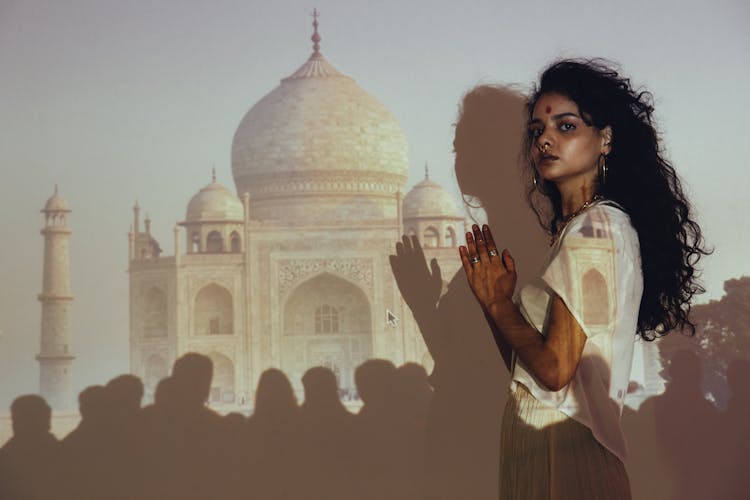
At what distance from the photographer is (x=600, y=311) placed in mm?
1119

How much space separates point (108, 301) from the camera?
447cm

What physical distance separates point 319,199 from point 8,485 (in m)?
Result: 2.31

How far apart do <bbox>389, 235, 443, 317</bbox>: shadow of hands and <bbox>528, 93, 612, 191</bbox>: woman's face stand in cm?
264

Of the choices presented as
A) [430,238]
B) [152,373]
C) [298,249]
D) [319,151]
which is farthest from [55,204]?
[298,249]

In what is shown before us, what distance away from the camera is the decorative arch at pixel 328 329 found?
4.60 meters

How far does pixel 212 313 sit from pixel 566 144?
5369 mm

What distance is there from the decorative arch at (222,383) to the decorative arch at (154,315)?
367mm

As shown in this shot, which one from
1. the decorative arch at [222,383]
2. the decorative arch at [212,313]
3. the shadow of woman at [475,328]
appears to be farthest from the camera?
the decorative arch at [212,313]

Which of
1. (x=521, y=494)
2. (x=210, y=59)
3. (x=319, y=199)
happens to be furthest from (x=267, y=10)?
(x=521, y=494)

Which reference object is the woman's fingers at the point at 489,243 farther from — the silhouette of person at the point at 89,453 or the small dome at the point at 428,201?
the silhouette of person at the point at 89,453

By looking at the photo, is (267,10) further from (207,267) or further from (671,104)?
(207,267)

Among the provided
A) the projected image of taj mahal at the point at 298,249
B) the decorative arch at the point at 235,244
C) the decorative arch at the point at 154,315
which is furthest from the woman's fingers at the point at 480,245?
the decorative arch at the point at 235,244

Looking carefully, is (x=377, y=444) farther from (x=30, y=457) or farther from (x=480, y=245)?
(x=480, y=245)

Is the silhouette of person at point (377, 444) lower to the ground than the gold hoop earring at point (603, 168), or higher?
lower
